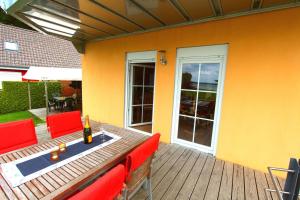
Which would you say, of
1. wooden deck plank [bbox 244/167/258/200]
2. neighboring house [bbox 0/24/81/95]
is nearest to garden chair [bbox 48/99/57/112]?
neighboring house [bbox 0/24/81/95]

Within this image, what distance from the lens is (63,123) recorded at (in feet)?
7.83

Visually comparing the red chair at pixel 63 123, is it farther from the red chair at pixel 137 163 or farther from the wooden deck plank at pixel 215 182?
the wooden deck plank at pixel 215 182

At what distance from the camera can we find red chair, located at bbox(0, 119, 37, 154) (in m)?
1.74

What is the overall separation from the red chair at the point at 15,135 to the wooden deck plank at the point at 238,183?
2795mm

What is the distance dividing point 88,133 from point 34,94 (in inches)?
318

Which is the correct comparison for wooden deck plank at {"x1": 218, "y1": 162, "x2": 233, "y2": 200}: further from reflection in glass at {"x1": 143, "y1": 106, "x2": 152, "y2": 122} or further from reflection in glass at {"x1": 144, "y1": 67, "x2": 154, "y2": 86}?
reflection in glass at {"x1": 144, "y1": 67, "x2": 154, "y2": 86}

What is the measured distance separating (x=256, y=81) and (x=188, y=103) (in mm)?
1329

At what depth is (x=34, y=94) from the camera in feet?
26.1

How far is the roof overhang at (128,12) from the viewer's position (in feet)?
7.75

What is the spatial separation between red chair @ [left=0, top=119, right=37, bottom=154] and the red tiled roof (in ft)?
23.3

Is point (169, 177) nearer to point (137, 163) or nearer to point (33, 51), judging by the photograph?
point (137, 163)

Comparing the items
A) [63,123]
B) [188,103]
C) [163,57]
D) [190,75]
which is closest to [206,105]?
[188,103]

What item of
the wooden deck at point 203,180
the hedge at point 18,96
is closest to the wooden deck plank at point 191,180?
the wooden deck at point 203,180

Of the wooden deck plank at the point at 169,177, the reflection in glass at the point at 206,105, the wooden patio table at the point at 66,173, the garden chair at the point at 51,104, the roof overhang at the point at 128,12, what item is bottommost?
the wooden deck plank at the point at 169,177
